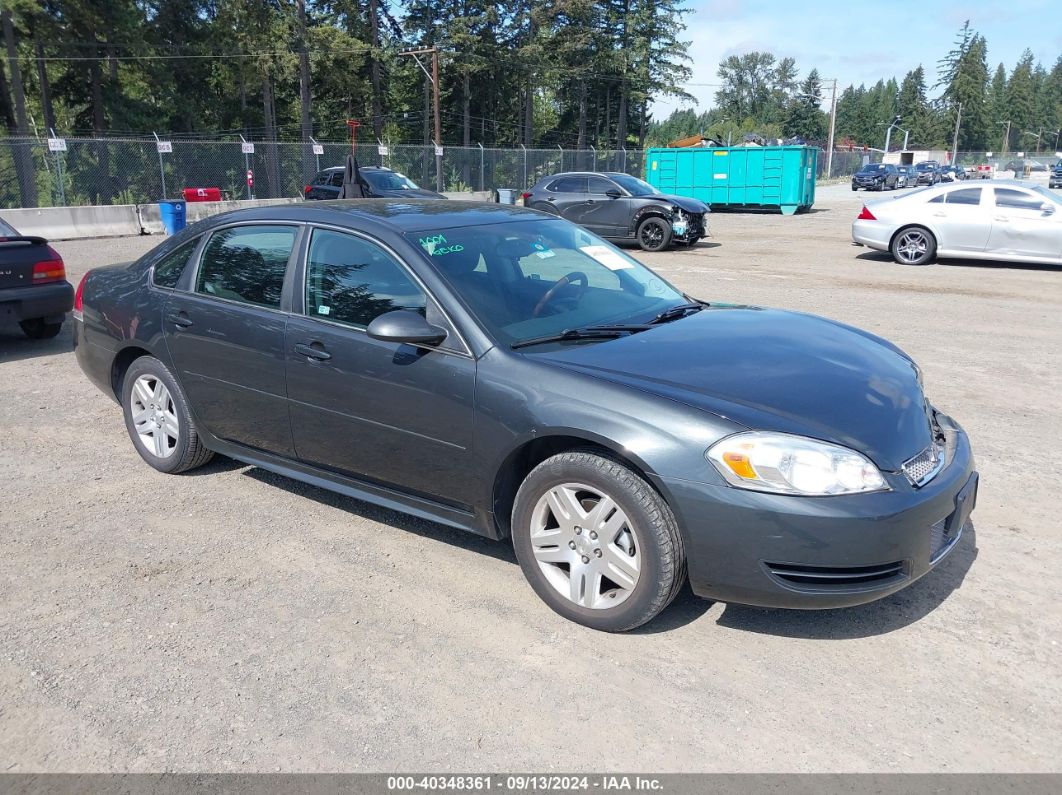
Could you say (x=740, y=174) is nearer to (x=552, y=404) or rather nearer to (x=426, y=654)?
(x=552, y=404)

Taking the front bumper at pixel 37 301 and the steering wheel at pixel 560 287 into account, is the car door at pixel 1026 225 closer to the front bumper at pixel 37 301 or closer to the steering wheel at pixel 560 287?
the steering wheel at pixel 560 287

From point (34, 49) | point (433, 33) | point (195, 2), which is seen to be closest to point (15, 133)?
point (34, 49)

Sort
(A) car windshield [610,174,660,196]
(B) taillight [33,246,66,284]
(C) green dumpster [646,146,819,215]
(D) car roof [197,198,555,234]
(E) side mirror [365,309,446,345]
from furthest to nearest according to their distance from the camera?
(C) green dumpster [646,146,819,215] → (A) car windshield [610,174,660,196] → (B) taillight [33,246,66,284] → (D) car roof [197,198,555,234] → (E) side mirror [365,309,446,345]

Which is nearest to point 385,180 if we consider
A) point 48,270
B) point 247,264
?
point 48,270

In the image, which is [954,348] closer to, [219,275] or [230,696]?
[219,275]

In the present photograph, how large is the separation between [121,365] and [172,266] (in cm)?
80

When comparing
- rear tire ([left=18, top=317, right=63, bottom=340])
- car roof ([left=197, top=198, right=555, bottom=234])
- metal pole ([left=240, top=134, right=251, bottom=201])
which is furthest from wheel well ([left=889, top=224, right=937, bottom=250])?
metal pole ([left=240, top=134, right=251, bottom=201])

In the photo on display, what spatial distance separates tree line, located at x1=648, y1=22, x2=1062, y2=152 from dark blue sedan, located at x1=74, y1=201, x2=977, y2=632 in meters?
120

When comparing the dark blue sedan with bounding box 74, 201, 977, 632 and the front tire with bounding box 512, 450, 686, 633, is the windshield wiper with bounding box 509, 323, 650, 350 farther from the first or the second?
the front tire with bounding box 512, 450, 686, 633

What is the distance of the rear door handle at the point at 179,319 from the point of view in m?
4.69

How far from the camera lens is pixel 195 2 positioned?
133 feet

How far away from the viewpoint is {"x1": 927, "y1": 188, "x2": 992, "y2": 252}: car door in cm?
1445

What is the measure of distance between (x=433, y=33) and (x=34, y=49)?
78.5ft

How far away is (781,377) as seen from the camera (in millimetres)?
3518
